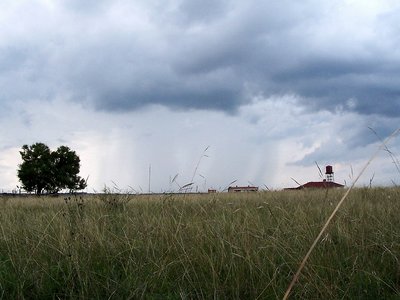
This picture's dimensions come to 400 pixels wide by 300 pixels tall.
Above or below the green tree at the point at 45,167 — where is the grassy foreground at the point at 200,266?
below

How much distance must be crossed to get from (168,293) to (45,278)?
107 centimetres

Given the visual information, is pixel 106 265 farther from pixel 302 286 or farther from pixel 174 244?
pixel 302 286

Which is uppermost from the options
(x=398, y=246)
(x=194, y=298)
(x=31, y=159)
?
(x=31, y=159)

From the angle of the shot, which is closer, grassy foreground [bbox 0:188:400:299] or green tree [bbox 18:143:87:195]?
grassy foreground [bbox 0:188:400:299]

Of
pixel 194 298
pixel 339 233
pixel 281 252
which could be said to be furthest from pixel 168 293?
pixel 339 233

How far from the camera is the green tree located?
2125 inches

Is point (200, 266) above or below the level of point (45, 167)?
below

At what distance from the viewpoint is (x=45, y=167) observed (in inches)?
2132

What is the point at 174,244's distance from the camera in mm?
4188

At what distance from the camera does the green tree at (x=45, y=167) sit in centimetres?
5397

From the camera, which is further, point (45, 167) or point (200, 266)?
point (45, 167)

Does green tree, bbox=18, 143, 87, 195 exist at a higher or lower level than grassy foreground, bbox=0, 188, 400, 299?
higher

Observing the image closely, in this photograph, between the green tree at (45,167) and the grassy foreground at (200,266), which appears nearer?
the grassy foreground at (200,266)

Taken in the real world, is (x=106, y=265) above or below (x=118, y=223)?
below
